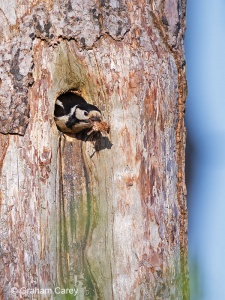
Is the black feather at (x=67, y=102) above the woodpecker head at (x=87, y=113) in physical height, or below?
above

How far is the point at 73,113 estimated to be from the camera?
377cm

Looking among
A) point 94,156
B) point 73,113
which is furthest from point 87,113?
point 94,156

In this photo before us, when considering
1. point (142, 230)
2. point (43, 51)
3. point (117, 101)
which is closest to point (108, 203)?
point (142, 230)

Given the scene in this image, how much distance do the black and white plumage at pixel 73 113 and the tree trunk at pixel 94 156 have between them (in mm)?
42

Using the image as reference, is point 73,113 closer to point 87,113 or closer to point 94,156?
point 87,113

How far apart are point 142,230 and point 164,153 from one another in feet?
1.13

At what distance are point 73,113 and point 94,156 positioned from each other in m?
0.24

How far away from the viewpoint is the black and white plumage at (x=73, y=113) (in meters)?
3.74

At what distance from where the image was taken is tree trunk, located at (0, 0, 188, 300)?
3.65m

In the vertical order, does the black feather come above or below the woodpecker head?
above

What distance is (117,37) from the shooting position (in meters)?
3.79

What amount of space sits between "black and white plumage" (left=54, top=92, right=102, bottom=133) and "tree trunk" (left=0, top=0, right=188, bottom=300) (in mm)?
42

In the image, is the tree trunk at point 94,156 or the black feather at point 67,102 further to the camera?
the black feather at point 67,102

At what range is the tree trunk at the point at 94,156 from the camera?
3.65m
